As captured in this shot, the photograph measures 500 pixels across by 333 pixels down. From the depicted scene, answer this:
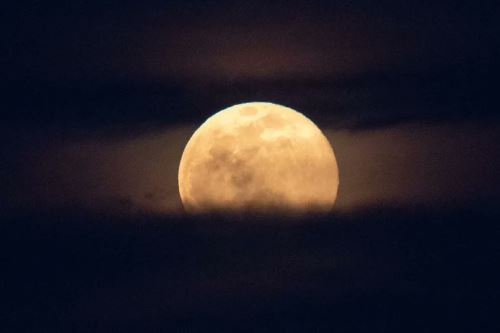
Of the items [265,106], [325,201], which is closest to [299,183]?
[325,201]

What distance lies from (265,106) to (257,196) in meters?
1.47

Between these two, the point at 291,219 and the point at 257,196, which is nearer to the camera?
the point at 291,219

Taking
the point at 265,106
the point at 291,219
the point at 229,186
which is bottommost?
the point at 291,219

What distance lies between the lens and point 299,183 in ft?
44.6

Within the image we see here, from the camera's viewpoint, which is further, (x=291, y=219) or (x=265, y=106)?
(x=265, y=106)

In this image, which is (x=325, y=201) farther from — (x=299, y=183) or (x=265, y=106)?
(x=265, y=106)

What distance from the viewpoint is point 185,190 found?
14359mm

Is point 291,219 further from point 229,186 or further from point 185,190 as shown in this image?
point 185,190

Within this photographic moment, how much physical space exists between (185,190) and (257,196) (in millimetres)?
1313

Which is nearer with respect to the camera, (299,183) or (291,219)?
(291,219)

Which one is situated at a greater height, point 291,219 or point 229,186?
point 229,186

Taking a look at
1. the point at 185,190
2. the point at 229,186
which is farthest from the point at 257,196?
the point at 185,190

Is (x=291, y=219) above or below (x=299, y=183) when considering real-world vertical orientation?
below

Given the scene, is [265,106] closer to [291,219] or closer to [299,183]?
[299,183]
